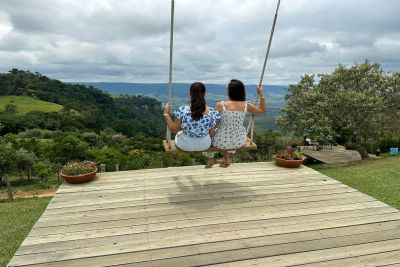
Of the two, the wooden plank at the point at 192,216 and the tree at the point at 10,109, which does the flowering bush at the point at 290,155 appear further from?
the tree at the point at 10,109

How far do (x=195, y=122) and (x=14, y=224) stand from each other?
5.27 metres

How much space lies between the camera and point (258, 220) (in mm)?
4500

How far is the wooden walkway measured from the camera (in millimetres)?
26062

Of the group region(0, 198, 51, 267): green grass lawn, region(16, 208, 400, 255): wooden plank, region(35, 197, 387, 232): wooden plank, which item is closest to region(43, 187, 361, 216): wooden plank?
region(35, 197, 387, 232): wooden plank

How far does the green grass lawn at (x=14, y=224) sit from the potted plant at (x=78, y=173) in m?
1.37

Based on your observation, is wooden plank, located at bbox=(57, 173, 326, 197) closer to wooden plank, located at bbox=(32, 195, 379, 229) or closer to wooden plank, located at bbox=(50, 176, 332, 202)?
wooden plank, located at bbox=(50, 176, 332, 202)

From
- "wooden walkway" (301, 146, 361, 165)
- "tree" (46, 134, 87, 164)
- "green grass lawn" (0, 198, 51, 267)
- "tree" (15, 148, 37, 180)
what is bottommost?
"tree" (15, 148, 37, 180)

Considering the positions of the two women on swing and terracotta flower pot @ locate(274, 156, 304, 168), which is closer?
the two women on swing

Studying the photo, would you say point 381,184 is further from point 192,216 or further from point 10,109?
point 10,109

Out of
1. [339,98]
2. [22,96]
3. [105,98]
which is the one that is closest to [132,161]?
[339,98]

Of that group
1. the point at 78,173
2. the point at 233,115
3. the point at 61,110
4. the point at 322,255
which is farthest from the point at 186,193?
the point at 61,110

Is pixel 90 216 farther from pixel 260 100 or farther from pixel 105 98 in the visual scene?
pixel 105 98

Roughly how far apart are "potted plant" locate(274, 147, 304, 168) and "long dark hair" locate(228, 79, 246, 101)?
8.53 feet

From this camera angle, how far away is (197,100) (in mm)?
5020
